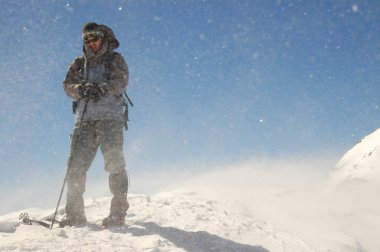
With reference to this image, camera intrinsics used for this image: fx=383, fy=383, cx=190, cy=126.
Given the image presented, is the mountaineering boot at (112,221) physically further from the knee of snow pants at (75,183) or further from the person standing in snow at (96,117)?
the knee of snow pants at (75,183)

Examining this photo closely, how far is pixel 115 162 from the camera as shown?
5.00 metres

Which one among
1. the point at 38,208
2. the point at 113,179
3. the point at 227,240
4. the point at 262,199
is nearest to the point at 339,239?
the point at 227,240

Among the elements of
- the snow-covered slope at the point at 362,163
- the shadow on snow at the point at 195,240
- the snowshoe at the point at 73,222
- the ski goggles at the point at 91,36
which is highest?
the snow-covered slope at the point at 362,163

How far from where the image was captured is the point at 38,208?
23.9ft

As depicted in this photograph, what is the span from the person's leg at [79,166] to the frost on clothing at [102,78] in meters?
0.22

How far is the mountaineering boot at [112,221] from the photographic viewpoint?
4694 mm

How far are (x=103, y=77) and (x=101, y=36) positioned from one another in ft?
1.85

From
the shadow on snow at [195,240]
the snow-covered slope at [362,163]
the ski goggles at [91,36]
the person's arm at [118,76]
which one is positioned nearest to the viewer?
the shadow on snow at [195,240]

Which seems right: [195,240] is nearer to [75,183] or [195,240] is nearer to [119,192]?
[119,192]

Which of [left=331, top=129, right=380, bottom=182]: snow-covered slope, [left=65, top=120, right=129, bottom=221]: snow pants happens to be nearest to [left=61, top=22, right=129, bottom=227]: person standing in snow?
[left=65, top=120, right=129, bottom=221]: snow pants

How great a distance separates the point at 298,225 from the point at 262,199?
2.14m

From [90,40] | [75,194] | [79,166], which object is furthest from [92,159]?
[90,40]

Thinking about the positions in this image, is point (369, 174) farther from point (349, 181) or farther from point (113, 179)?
point (113, 179)

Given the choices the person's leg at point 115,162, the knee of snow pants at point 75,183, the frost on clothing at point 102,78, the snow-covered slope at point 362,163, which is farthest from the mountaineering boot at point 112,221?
the snow-covered slope at point 362,163
